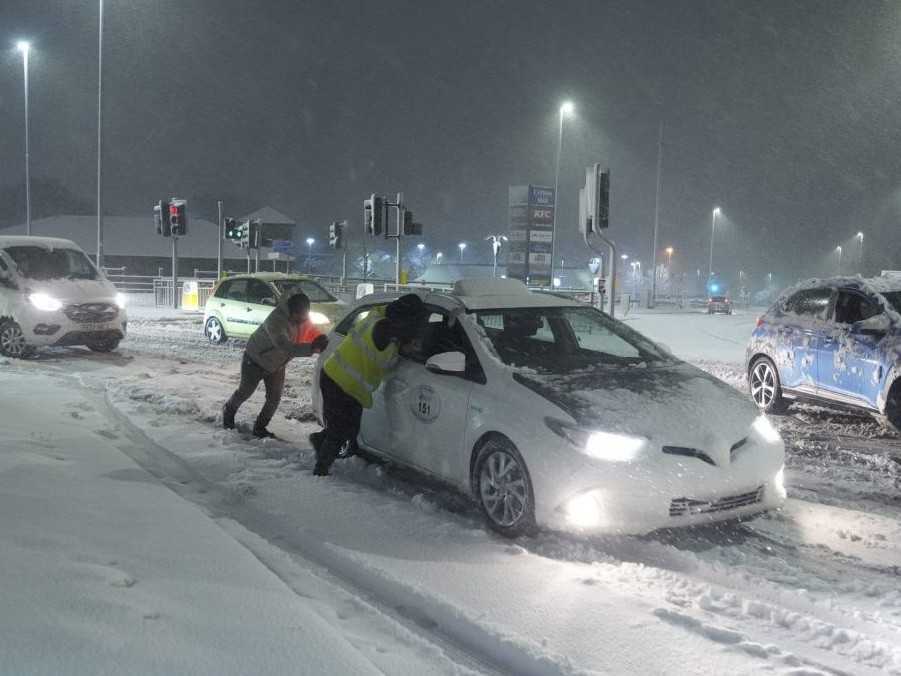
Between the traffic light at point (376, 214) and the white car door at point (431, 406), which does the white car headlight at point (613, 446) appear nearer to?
the white car door at point (431, 406)

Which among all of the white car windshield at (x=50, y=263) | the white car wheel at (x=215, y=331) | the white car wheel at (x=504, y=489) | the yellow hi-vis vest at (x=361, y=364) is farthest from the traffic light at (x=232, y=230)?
the white car wheel at (x=504, y=489)

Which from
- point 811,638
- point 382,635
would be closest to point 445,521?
point 382,635

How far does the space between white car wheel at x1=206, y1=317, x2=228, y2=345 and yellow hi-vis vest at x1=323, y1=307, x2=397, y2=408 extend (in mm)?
12228

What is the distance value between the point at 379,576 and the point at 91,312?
11177mm

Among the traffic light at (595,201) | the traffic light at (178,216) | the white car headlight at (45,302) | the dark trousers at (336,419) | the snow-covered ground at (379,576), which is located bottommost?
the snow-covered ground at (379,576)

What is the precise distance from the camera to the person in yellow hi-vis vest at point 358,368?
5965mm

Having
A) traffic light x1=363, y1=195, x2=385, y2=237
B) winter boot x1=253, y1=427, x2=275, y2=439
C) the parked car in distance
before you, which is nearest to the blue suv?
winter boot x1=253, y1=427, x2=275, y2=439

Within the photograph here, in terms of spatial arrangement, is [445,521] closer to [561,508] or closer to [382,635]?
[561,508]

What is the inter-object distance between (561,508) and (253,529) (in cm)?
193

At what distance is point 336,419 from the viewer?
6273 mm

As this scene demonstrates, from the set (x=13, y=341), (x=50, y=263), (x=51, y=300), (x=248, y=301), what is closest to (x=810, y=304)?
(x=248, y=301)

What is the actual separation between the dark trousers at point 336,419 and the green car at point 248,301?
981 cm

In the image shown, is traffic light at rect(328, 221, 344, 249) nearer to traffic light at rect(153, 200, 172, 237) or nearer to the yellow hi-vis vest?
traffic light at rect(153, 200, 172, 237)

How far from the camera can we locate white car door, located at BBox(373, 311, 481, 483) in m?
5.57
